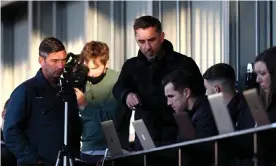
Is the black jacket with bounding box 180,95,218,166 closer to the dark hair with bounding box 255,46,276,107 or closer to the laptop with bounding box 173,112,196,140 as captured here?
the laptop with bounding box 173,112,196,140

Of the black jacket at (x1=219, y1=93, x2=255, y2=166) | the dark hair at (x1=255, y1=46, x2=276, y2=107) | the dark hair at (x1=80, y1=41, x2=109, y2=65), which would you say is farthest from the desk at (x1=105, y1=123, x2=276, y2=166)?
the dark hair at (x1=80, y1=41, x2=109, y2=65)

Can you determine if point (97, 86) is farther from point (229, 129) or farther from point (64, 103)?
point (229, 129)

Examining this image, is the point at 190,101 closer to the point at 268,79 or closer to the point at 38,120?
the point at 268,79

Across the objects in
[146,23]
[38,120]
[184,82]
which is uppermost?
[146,23]

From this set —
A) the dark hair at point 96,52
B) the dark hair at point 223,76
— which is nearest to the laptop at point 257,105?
the dark hair at point 223,76

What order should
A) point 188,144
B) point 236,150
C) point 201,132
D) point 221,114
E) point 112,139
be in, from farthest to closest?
point 112,139 < point 201,132 < point 188,144 < point 236,150 < point 221,114

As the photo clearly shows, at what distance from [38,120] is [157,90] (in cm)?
104

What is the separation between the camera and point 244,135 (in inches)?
276

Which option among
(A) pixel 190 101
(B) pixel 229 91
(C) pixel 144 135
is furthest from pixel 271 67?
(B) pixel 229 91

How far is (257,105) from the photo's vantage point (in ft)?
22.9

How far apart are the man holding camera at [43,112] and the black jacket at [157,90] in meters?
0.55

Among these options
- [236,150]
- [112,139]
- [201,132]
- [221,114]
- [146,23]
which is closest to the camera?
[221,114]

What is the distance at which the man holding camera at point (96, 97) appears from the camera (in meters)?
11.3

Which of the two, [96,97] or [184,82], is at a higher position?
[184,82]
